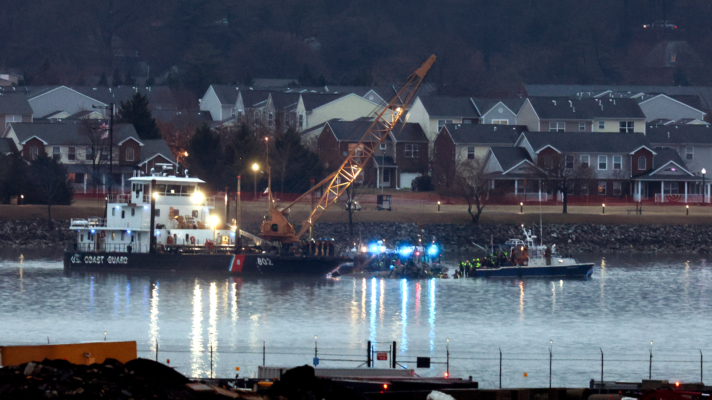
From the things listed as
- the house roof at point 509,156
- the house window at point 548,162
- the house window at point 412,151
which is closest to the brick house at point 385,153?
the house window at point 412,151

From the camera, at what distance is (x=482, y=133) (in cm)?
9181

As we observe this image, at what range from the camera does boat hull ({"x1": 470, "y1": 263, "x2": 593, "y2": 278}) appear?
54188 millimetres

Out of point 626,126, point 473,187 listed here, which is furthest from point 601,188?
point 626,126

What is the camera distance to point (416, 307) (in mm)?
43812

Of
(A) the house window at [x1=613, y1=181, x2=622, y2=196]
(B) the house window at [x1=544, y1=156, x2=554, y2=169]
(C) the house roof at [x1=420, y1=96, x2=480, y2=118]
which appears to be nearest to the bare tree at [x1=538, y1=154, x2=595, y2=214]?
(B) the house window at [x1=544, y1=156, x2=554, y2=169]

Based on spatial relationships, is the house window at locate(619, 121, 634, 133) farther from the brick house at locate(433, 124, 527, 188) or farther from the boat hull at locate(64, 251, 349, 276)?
the boat hull at locate(64, 251, 349, 276)

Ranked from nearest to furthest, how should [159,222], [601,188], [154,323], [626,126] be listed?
[154,323], [159,222], [601,188], [626,126]

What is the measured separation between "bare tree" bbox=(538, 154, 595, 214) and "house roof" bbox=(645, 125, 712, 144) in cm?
1445

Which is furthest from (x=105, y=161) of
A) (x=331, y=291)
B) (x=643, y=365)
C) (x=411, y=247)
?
(x=643, y=365)

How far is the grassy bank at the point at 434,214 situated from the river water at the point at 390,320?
11600mm

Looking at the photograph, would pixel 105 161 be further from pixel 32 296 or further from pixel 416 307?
pixel 416 307

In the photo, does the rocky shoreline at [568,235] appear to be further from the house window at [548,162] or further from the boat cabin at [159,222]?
the boat cabin at [159,222]

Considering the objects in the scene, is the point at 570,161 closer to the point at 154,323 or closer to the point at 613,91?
the point at 154,323

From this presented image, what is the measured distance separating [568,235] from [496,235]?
4.48m
